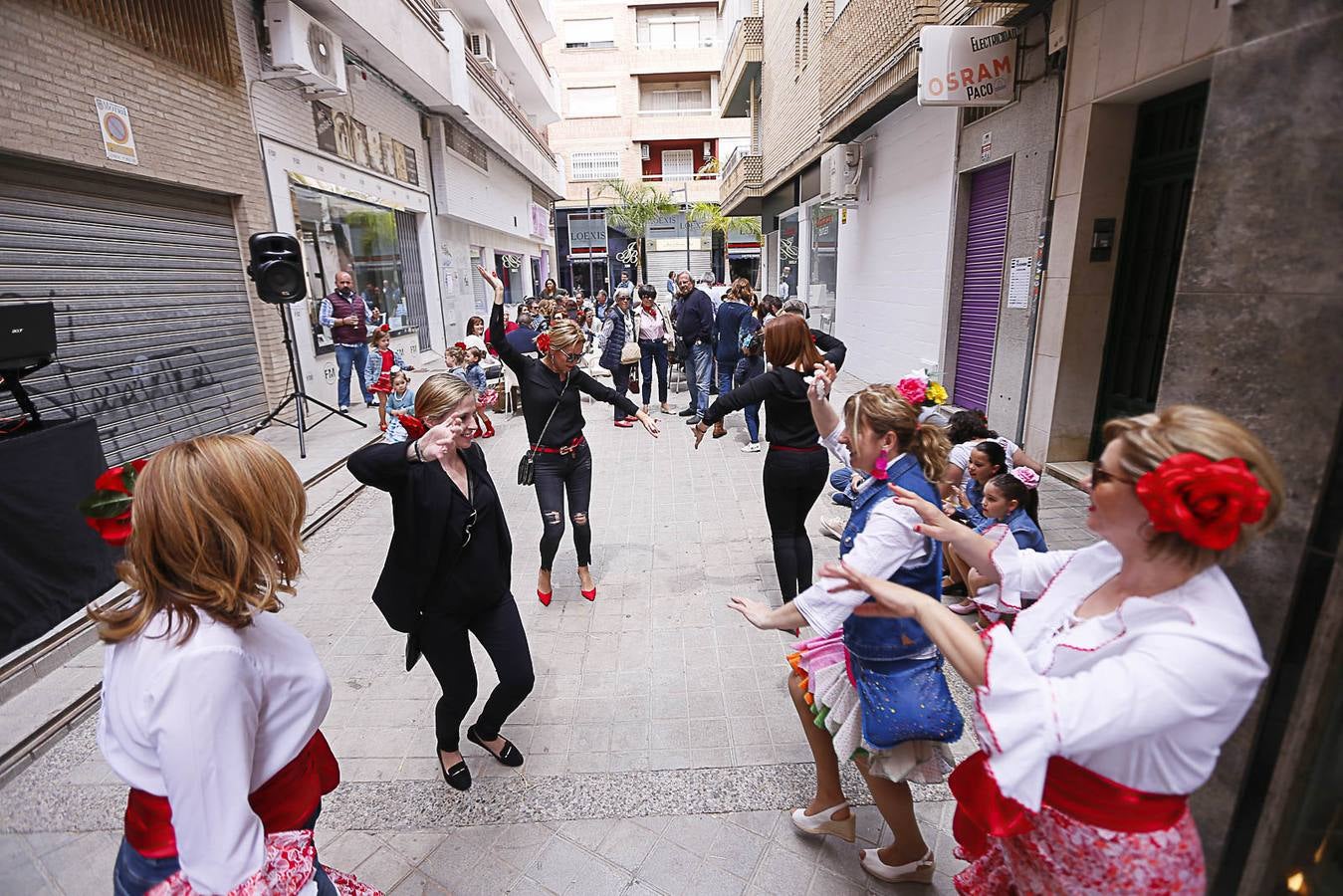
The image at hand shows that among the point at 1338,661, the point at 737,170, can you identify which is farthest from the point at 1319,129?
the point at 737,170

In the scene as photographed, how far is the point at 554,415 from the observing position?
453 centimetres

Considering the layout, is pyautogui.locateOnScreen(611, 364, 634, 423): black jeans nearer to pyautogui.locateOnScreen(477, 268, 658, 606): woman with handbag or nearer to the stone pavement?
the stone pavement

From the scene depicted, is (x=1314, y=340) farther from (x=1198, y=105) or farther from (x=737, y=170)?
(x=737, y=170)

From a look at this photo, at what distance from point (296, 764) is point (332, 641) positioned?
9.91ft

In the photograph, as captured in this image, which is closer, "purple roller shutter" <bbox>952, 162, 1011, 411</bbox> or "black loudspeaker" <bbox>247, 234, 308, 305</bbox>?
"black loudspeaker" <bbox>247, 234, 308, 305</bbox>

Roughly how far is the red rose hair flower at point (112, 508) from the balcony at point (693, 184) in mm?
39146

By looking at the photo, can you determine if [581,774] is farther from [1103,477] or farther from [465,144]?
[465,144]

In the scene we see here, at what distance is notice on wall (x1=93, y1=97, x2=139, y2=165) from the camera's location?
22.0 feet

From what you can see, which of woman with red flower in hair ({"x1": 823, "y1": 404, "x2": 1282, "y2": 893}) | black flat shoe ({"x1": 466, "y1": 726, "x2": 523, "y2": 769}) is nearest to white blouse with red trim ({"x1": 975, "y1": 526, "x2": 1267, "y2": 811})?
woman with red flower in hair ({"x1": 823, "y1": 404, "x2": 1282, "y2": 893})

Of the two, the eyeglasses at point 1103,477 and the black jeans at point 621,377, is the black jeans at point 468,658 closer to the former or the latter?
the eyeglasses at point 1103,477

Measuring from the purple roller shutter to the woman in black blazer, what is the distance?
7.20 m

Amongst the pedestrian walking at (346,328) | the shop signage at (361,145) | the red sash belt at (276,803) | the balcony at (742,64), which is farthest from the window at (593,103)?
the red sash belt at (276,803)

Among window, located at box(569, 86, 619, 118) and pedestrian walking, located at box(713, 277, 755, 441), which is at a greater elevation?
window, located at box(569, 86, 619, 118)

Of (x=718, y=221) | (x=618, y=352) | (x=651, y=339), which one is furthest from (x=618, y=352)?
(x=718, y=221)
